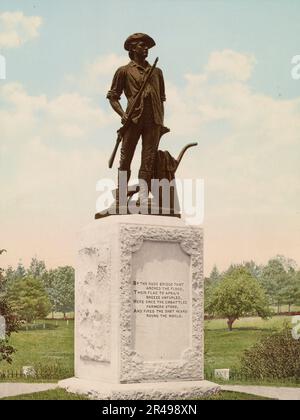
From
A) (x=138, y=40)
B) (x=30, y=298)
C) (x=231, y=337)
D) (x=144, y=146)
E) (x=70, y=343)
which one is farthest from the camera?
(x=231, y=337)

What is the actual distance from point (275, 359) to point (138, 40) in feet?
31.6

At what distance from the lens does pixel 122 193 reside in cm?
1063

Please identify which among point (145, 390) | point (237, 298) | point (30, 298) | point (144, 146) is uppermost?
point (144, 146)

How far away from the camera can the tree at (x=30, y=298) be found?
2216 centimetres

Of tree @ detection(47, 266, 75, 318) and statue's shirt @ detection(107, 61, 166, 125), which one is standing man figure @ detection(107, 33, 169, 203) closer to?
statue's shirt @ detection(107, 61, 166, 125)

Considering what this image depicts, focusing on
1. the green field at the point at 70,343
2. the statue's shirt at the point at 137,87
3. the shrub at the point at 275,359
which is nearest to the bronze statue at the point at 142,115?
the statue's shirt at the point at 137,87

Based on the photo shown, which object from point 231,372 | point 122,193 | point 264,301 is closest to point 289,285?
point 264,301

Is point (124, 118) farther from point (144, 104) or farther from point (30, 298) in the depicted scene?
point (30, 298)

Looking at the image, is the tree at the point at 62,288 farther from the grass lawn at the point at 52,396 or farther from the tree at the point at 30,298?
the grass lawn at the point at 52,396

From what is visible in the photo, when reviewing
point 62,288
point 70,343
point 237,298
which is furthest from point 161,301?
point 237,298

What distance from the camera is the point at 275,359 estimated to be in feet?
56.3

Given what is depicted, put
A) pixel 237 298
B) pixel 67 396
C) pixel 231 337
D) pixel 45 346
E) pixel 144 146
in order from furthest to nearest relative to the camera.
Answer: pixel 237 298 → pixel 231 337 → pixel 45 346 → pixel 144 146 → pixel 67 396

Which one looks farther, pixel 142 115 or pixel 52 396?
pixel 142 115

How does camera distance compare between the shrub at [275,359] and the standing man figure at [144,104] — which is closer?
the standing man figure at [144,104]
